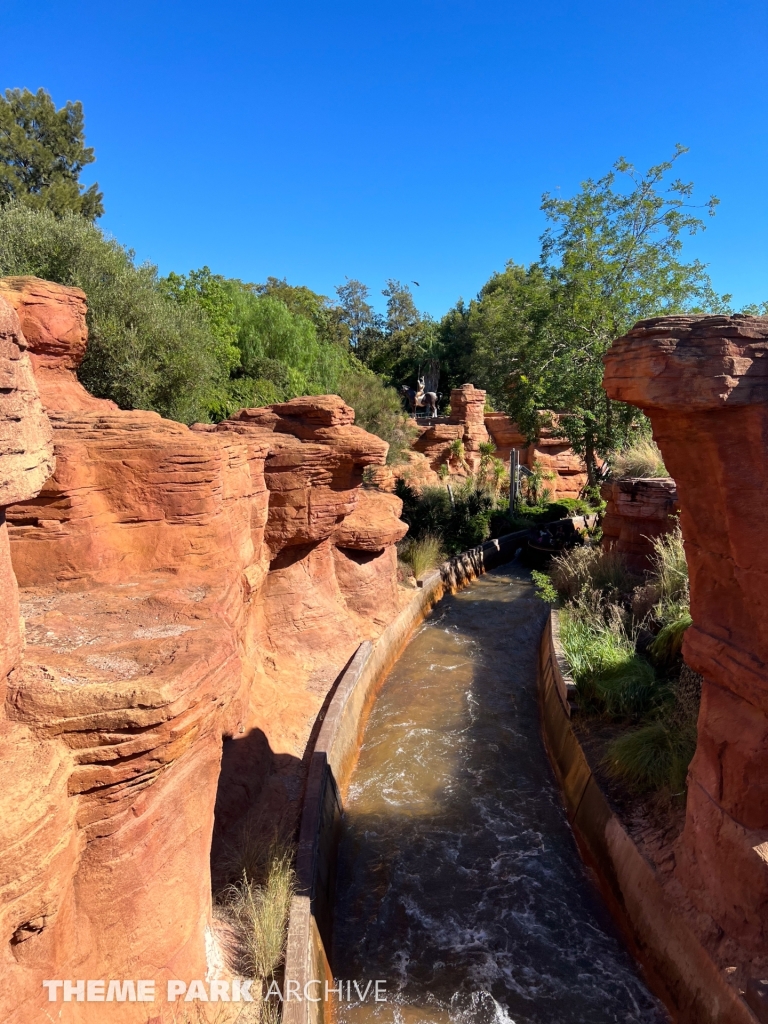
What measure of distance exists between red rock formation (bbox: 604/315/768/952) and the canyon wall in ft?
11.8

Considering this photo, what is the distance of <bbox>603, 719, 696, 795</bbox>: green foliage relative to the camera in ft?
20.7

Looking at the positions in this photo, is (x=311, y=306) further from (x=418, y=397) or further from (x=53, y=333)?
(x=53, y=333)

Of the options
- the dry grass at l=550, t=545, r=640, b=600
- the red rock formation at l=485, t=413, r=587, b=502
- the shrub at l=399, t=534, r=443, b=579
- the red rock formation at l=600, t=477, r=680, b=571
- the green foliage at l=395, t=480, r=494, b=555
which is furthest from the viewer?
the red rock formation at l=485, t=413, r=587, b=502

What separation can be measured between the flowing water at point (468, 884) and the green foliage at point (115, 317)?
8.55 metres

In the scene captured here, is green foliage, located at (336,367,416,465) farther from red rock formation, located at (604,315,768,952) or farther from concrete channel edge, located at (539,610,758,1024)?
red rock formation, located at (604,315,768,952)

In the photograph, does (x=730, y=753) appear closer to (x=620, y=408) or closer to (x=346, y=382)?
(x=620, y=408)

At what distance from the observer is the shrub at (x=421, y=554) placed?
1588cm

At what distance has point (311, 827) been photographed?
21.2 ft

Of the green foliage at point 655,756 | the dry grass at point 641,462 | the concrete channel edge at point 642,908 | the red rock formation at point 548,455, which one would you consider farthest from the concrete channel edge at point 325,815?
the red rock formation at point 548,455

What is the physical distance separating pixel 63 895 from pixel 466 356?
37547mm

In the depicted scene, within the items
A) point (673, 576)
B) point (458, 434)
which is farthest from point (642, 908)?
point (458, 434)

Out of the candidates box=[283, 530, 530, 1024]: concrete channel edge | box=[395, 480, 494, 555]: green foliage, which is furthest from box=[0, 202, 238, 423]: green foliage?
box=[395, 480, 494, 555]: green foliage

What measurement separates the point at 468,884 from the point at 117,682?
5364 millimetres

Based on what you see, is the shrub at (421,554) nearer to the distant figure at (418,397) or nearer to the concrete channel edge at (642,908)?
the concrete channel edge at (642,908)
